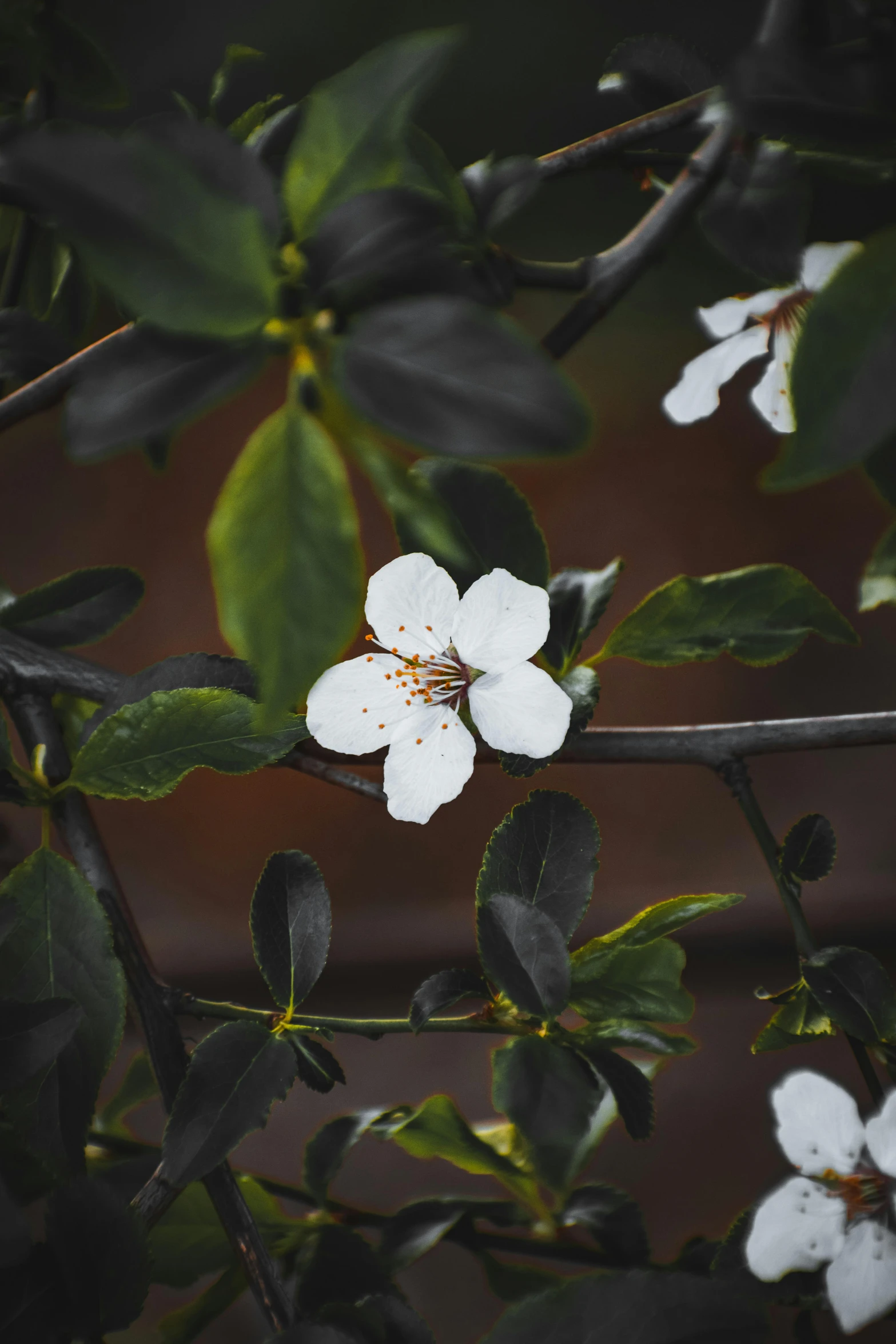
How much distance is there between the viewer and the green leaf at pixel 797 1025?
272 millimetres

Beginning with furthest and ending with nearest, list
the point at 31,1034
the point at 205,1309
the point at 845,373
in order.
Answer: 1. the point at 205,1309
2. the point at 31,1034
3. the point at 845,373

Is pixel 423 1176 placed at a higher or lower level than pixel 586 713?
lower

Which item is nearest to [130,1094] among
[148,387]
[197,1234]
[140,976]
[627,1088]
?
[197,1234]

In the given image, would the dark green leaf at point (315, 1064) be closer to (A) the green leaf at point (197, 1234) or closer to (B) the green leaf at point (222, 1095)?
(B) the green leaf at point (222, 1095)

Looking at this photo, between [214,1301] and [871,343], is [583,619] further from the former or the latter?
[214,1301]

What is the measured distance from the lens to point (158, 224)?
134 millimetres

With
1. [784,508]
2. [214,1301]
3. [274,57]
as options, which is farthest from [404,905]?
[274,57]

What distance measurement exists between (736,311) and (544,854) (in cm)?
20

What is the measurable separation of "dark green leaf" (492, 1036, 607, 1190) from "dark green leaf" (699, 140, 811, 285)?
0.78 ft

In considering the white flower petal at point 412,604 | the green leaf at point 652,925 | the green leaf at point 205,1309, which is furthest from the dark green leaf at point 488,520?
the green leaf at point 205,1309

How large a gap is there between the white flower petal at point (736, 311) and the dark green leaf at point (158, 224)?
0.70 feet

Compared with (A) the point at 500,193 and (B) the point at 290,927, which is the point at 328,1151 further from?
(A) the point at 500,193

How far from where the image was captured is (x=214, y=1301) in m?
0.38

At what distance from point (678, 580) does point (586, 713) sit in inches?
2.8
